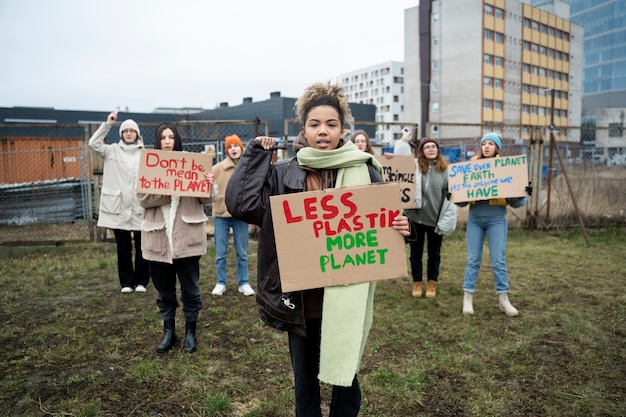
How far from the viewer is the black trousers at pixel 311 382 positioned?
2307 millimetres

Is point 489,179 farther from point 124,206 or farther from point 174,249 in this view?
point 124,206

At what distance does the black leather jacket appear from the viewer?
226 centimetres

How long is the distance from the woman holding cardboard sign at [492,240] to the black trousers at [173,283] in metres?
3.02

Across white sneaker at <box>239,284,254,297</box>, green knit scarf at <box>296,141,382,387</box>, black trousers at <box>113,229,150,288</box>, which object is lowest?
white sneaker at <box>239,284,254,297</box>

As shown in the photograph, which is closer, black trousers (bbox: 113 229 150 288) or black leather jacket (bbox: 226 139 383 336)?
black leather jacket (bbox: 226 139 383 336)

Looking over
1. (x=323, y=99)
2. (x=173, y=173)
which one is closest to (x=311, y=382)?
(x=323, y=99)

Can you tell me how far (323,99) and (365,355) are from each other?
258 centimetres

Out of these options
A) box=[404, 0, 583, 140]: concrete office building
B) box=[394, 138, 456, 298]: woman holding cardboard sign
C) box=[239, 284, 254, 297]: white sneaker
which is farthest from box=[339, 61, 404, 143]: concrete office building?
box=[239, 284, 254, 297]: white sneaker

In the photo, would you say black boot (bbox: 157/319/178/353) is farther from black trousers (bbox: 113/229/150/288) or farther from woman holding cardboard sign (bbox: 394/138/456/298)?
woman holding cardboard sign (bbox: 394/138/456/298)

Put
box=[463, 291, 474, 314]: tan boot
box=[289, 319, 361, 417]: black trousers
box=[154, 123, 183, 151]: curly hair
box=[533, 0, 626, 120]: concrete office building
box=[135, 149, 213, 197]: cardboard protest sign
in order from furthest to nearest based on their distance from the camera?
1. box=[533, 0, 626, 120]: concrete office building
2. box=[463, 291, 474, 314]: tan boot
3. box=[154, 123, 183, 151]: curly hair
4. box=[135, 149, 213, 197]: cardboard protest sign
5. box=[289, 319, 361, 417]: black trousers

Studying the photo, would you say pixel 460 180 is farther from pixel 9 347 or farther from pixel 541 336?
pixel 9 347

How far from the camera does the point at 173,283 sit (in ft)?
13.4

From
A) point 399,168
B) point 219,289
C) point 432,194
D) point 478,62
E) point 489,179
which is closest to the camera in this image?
point 489,179

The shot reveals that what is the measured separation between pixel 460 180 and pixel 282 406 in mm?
3379
